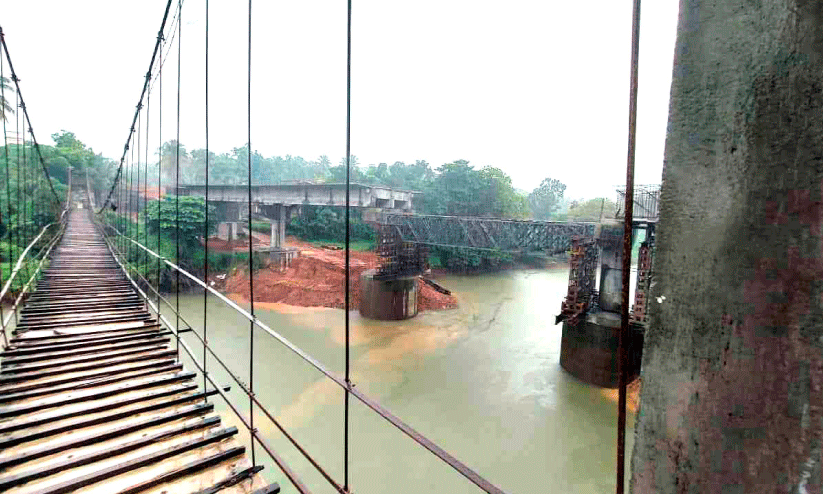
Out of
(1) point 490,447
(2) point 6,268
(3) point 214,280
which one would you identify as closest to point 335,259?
(3) point 214,280

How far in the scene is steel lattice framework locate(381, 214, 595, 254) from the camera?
16062 mm

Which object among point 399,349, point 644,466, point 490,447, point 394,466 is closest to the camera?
point 644,466

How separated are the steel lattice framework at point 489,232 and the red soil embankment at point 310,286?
2.47 meters

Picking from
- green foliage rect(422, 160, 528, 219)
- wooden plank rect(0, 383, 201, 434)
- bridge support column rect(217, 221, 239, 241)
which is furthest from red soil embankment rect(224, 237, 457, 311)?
wooden plank rect(0, 383, 201, 434)

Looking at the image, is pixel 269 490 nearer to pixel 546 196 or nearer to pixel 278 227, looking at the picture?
pixel 278 227

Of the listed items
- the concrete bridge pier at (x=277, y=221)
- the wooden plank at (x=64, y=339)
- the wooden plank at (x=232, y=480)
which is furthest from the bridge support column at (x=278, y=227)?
the wooden plank at (x=232, y=480)

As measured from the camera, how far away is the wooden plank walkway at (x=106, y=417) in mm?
2297

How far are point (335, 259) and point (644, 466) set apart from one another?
22968 millimetres

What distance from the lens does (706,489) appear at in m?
0.80

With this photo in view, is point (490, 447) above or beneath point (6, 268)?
beneath

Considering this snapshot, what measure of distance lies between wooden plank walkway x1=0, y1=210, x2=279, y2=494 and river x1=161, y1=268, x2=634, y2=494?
415 cm

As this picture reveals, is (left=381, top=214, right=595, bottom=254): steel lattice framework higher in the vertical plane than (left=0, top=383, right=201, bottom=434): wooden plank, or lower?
higher

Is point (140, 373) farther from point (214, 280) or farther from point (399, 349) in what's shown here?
point (214, 280)

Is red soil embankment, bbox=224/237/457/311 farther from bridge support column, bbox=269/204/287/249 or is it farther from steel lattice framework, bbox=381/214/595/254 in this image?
steel lattice framework, bbox=381/214/595/254
